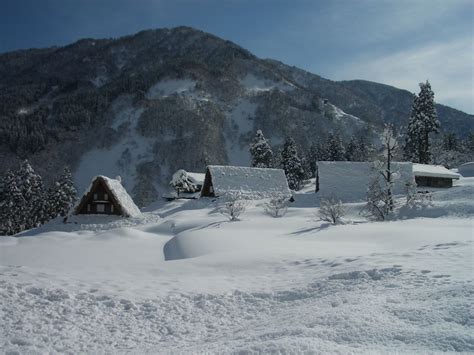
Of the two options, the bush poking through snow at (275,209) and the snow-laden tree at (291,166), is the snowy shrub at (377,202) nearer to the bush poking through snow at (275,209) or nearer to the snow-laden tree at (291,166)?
the bush poking through snow at (275,209)

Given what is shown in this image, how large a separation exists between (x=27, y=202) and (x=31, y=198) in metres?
0.80

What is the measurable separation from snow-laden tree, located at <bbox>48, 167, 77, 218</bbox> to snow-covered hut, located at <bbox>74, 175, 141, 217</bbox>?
49.3 feet

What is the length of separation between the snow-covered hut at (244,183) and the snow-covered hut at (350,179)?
521 centimetres

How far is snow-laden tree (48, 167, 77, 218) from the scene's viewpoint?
51259 mm

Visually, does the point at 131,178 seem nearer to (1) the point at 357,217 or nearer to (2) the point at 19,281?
(1) the point at 357,217

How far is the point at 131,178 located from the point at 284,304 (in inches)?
4857

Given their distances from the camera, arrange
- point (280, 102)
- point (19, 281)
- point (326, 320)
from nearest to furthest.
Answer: point (326, 320) → point (19, 281) → point (280, 102)

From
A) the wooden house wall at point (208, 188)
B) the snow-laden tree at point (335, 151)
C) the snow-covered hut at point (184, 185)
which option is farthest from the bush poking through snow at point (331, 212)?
the snow-laden tree at point (335, 151)

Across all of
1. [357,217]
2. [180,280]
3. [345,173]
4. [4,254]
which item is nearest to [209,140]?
[345,173]

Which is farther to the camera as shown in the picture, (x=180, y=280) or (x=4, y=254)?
(x=4, y=254)

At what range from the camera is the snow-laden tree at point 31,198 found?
52.2 metres

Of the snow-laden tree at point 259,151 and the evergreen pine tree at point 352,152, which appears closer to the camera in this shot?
the snow-laden tree at point 259,151

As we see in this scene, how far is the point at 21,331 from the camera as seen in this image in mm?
7996

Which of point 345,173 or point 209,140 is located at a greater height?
point 209,140
